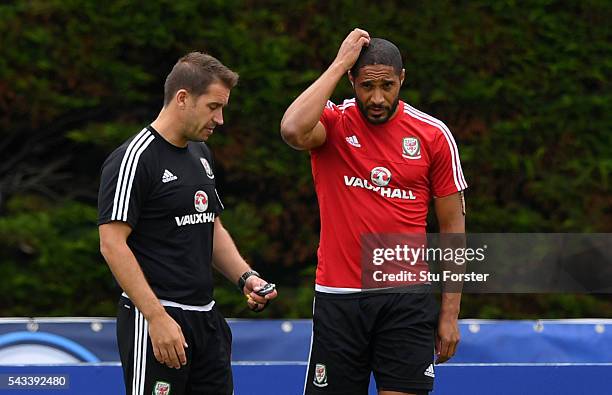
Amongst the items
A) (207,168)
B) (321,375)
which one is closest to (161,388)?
(321,375)

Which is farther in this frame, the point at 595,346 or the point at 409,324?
the point at 595,346

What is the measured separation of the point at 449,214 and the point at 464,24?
7.98 feet

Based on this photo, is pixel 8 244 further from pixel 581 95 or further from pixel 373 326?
pixel 581 95

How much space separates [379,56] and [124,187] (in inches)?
42.9

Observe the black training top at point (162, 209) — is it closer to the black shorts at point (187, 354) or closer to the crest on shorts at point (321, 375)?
the black shorts at point (187, 354)

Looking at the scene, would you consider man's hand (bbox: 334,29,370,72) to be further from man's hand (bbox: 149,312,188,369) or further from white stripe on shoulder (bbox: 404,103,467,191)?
man's hand (bbox: 149,312,188,369)

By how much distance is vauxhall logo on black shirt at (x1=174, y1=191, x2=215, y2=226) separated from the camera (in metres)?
4.20

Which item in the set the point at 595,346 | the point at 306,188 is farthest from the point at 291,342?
the point at 595,346

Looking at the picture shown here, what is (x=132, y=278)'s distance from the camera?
13.1 ft

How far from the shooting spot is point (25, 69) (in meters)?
6.72

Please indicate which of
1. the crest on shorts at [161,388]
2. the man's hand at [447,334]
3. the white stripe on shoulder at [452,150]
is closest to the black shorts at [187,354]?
the crest on shorts at [161,388]

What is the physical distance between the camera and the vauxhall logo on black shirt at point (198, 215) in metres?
4.20

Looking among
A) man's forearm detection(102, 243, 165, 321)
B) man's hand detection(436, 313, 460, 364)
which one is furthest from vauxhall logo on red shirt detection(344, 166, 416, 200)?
man's forearm detection(102, 243, 165, 321)

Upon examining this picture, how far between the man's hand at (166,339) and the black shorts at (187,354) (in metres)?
0.10
